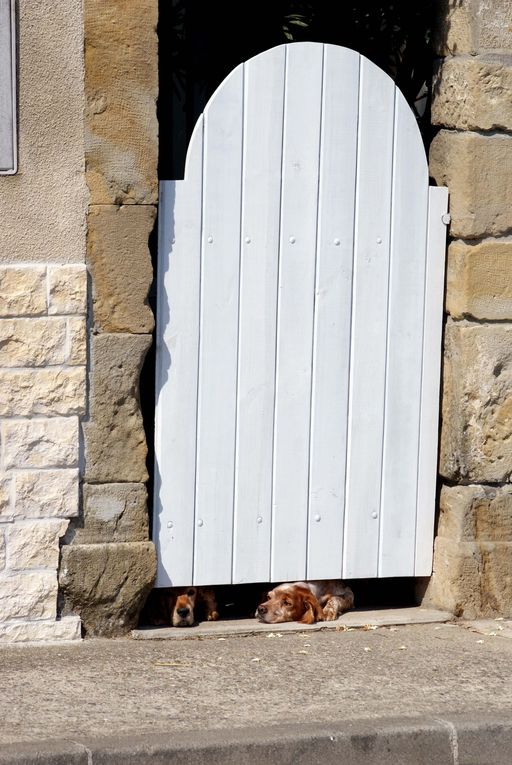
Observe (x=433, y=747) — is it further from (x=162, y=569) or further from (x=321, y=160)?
(x=321, y=160)

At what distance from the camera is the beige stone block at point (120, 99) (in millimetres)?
4305

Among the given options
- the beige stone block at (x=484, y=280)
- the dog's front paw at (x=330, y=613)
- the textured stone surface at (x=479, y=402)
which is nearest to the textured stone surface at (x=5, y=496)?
the dog's front paw at (x=330, y=613)

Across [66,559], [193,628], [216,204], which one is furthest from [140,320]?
→ [193,628]

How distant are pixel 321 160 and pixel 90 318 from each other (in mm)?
1087

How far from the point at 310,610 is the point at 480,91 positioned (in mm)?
2110

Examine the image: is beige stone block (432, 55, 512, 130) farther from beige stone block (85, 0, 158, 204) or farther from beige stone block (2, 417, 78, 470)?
beige stone block (2, 417, 78, 470)

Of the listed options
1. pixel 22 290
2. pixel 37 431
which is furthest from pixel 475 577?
pixel 22 290

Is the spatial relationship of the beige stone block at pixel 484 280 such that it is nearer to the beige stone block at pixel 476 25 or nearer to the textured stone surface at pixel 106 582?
the beige stone block at pixel 476 25

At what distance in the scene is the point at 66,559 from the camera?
440 cm

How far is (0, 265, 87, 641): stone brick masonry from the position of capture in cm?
430

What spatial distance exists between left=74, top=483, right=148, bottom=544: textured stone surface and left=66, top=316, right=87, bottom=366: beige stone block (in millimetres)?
464

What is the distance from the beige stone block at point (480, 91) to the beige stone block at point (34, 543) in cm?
218

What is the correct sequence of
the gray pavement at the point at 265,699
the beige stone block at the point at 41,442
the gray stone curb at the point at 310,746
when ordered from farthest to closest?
the beige stone block at the point at 41,442, the gray pavement at the point at 265,699, the gray stone curb at the point at 310,746

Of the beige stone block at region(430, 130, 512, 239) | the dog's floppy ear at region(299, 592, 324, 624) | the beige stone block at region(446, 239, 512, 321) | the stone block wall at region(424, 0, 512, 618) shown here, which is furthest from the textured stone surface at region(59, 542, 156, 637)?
the beige stone block at region(430, 130, 512, 239)
